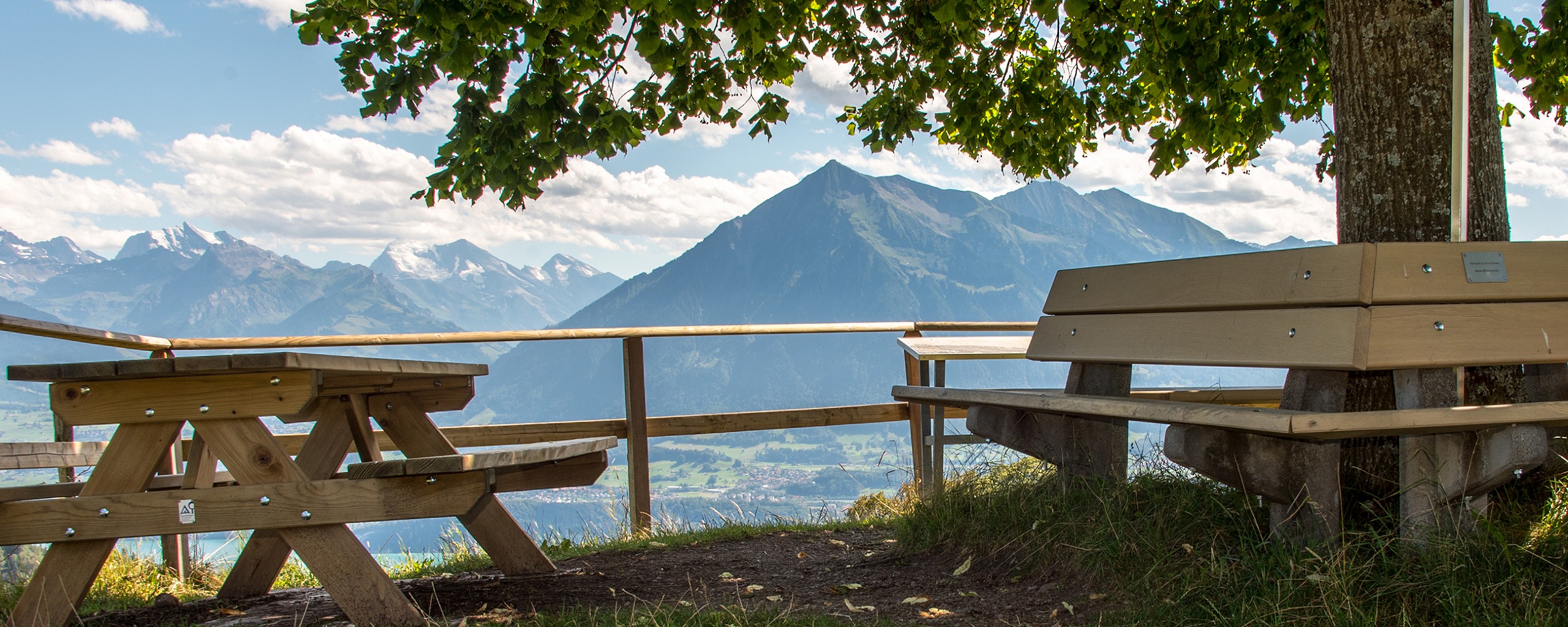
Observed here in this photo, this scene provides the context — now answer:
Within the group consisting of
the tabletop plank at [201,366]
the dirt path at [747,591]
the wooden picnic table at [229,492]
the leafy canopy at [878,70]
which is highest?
the leafy canopy at [878,70]

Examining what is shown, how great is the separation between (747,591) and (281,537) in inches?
59.2

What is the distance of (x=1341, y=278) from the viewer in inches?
86.2

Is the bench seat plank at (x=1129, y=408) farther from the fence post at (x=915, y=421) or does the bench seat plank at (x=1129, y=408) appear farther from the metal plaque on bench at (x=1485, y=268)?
the fence post at (x=915, y=421)

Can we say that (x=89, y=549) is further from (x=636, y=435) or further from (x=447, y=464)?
(x=636, y=435)

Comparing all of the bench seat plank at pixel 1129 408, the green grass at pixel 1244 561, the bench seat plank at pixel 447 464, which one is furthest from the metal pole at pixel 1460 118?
the bench seat plank at pixel 447 464

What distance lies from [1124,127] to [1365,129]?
3.53m

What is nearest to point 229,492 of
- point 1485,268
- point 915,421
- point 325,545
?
point 325,545

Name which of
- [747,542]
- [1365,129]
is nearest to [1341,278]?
[1365,129]

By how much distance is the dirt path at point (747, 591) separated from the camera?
100 inches

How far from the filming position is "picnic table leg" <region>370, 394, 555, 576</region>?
3195 mm

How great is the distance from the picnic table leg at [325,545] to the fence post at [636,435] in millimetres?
2290

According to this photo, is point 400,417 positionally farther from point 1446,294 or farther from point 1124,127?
point 1124,127

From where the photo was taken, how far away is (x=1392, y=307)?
215 cm

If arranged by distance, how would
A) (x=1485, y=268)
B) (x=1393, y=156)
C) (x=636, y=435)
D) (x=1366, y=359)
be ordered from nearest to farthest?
(x=1366, y=359) → (x=1485, y=268) → (x=1393, y=156) → (x=636, y=435)
